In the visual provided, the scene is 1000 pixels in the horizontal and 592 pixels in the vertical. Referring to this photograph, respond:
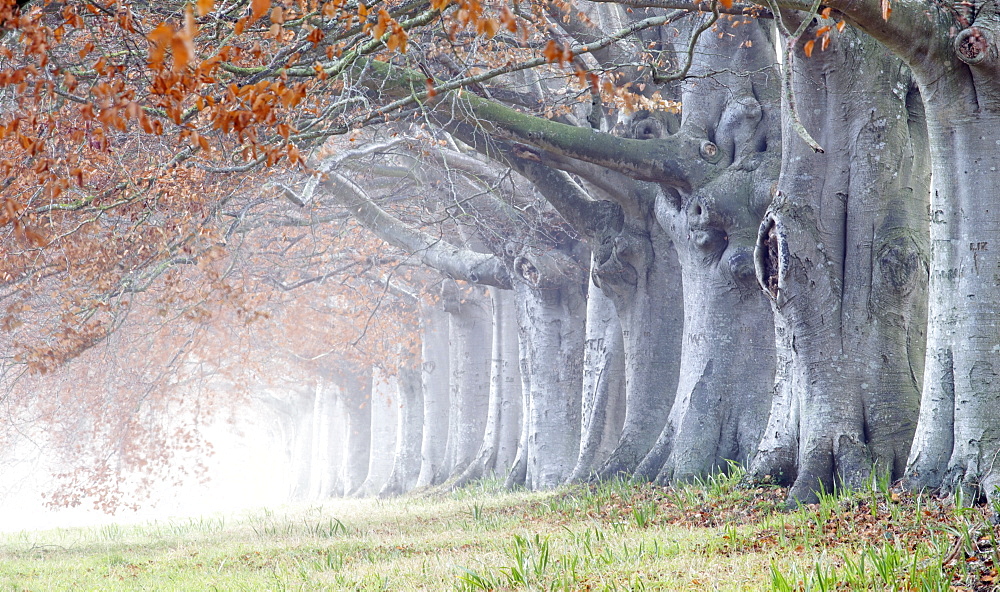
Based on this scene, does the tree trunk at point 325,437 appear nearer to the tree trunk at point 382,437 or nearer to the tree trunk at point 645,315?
the tree trunk at point 382,437

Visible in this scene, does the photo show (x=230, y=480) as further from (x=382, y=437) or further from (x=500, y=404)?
(x=500, y=404)

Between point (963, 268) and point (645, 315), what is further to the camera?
point (645, 315)

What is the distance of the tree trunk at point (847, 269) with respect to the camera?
7.40 metres

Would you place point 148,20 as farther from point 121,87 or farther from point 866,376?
point 866,376

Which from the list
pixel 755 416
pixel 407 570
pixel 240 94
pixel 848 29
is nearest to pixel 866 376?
Result: pixel 755 416

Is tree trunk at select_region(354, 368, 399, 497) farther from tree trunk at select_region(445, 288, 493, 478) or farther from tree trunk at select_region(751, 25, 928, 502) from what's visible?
tree trunk at select_region(751, 25, 928, 502)

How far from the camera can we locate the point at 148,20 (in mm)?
8148

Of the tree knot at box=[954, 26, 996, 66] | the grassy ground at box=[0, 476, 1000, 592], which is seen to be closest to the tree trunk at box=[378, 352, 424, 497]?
the grassy ground at box=[0, 476, 1000, 592]

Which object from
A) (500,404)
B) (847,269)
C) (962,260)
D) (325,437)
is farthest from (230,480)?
(962,260)

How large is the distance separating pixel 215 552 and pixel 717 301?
5.76 meters

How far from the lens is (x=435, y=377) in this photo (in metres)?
20.8

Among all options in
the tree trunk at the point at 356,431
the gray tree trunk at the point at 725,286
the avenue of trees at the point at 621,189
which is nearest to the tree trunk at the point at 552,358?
the avenue of trees at the point at 621,189

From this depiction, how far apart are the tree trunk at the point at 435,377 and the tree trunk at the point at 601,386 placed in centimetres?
872

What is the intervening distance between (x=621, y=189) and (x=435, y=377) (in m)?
10.7
